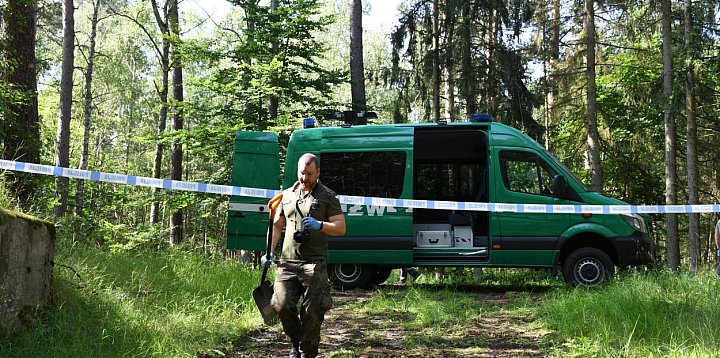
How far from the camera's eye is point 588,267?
8.72 metres

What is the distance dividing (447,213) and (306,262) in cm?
586

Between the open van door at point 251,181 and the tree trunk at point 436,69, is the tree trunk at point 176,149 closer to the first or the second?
the open van door at point 251,181

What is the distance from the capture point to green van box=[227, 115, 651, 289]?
343 inches

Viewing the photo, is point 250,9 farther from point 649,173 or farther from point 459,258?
point 649,173

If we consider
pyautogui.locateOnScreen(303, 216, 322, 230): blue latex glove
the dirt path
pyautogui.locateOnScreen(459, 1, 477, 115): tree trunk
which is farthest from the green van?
pyautogui.locateOnScreen(459, 1, 477, 115): tree trunk

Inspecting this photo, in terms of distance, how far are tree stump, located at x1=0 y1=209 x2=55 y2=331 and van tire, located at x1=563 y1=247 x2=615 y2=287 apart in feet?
22.4

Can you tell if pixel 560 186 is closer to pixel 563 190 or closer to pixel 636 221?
pixel 563 190

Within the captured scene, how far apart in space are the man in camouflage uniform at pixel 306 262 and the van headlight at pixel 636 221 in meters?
5.54

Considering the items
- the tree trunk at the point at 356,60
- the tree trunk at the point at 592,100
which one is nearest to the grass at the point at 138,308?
the tree trunk at the point at 356,60

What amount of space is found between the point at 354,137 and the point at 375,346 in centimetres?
457

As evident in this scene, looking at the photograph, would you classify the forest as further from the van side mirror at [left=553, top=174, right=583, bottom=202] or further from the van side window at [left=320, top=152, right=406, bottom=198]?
the van side mirror at [left=553, top=174, right=583, bottom=202]

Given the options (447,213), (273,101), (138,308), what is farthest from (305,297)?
(273,101)

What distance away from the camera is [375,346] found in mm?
5617

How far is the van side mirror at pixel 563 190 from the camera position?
8734 millimetres
